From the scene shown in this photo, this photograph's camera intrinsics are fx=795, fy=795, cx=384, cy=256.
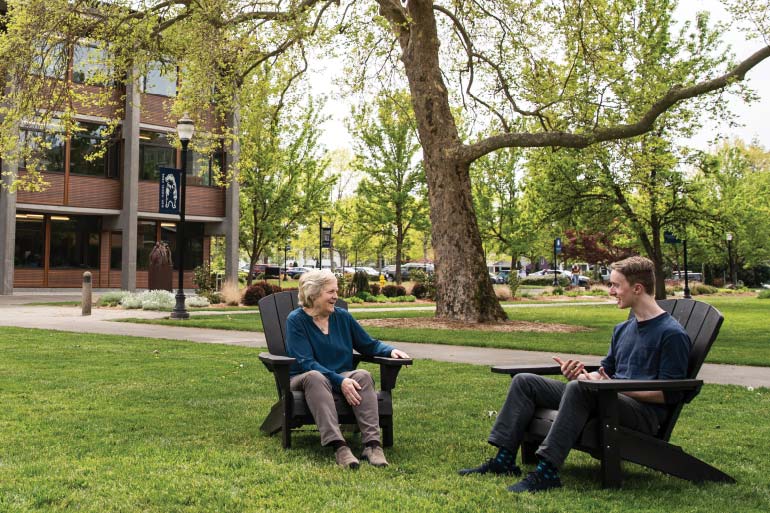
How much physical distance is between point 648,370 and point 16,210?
32.4 metres

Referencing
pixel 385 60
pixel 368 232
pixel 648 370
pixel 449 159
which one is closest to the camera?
pixel 648 370

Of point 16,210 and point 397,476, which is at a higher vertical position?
point 16,210

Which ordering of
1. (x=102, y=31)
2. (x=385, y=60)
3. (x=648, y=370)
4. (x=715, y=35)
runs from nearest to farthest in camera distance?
(x=648, y=370) → (x=102, y=31) → (x=385, y=60) → (x=715, y=35)

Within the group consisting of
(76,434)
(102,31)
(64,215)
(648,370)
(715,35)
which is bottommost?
(76,434)

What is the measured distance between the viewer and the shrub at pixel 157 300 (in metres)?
23.0

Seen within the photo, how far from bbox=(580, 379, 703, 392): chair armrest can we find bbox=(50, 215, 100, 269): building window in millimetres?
32990

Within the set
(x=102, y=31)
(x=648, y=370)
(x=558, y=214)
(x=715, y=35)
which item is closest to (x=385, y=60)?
(x=102, y=31)

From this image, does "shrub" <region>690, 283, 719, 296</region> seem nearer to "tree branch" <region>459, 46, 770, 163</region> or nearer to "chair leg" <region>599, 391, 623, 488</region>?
"tree branch" <region>459, 46, 770, 163</region>

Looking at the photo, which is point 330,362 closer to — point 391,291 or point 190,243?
point 391,291

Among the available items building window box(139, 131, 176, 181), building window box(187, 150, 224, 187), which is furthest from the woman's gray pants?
building window box(187, 150, 224, 187)

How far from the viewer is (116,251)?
3559 cm

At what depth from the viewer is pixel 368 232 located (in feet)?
148

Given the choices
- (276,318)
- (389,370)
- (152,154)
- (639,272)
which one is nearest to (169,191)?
(152,154)

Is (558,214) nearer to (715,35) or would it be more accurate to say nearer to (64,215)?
(715,35)
